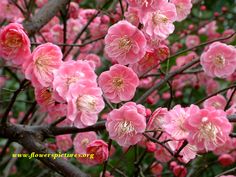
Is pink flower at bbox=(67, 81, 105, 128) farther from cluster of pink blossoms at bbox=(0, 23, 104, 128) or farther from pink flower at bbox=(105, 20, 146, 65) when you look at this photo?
pink flower at bbox=(105, 20, 146, 65)

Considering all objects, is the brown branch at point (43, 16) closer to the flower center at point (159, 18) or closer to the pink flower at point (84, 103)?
the flower center at point (159, 18)

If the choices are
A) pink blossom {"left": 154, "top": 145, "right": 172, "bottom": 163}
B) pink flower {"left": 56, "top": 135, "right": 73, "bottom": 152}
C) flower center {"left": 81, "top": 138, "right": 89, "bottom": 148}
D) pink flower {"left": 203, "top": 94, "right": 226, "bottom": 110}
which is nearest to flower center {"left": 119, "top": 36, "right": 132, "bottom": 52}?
flower center {"left": 81, "top": 138, "right": 89, "bottom": 148}

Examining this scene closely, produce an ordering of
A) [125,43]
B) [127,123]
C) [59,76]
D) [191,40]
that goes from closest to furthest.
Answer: [59,76]
[127,123]
[125,43]
[191,40]

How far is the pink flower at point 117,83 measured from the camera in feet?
4.95

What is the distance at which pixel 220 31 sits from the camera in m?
3.60

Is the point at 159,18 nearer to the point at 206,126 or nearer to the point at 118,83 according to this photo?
the point at 118,83

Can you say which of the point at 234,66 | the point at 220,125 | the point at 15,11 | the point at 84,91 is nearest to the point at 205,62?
the point at 234,66

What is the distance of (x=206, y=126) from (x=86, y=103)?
0.36m

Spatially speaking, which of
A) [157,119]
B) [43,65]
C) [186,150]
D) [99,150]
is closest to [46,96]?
[43,65]

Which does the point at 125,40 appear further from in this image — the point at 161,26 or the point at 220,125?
the point at 220,125

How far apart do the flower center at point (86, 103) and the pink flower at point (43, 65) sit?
0.34ft

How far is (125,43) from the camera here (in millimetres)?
1530

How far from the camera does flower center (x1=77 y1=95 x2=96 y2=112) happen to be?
133 cm

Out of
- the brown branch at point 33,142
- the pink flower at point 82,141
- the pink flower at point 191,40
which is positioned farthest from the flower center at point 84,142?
the pink flower at point 191,40
